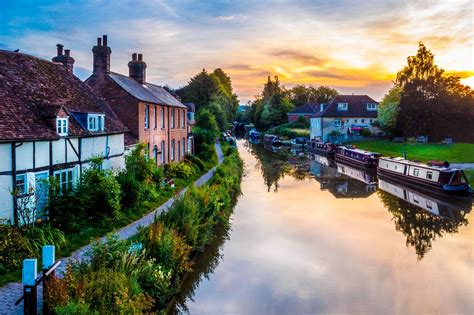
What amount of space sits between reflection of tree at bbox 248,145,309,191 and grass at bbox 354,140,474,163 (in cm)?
1007

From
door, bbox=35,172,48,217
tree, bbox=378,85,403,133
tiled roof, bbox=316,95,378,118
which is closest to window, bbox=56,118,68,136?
door, bbox=35,172,48,217

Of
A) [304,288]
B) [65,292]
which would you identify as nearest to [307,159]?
[304,288]

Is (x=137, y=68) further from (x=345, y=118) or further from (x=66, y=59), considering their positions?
(x=345, y=118)

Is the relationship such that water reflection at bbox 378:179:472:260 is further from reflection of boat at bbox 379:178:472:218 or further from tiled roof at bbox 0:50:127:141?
tiled roof at bbox 0:50:127:141

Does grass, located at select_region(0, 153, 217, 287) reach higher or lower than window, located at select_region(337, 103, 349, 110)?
lower

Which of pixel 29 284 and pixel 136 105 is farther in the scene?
pixel 136 105

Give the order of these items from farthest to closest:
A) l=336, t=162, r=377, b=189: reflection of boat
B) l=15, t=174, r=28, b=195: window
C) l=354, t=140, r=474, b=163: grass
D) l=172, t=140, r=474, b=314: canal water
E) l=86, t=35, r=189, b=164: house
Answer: l=354, t=140, r=474, b=163: grass
l=336, t=162, r=377, b=189: reflection of boat
l=86, t=35, r=189, b=164: house
l=15, t=174, r=28, b=195: window
l=172, t=140, r=474, b=314: canal water

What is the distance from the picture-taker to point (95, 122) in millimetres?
19484

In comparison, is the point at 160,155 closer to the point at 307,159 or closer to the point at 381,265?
the point at 381,265

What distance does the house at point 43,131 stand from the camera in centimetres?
1352

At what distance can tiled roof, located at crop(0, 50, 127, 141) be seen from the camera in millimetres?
14359

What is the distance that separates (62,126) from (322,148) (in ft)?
158

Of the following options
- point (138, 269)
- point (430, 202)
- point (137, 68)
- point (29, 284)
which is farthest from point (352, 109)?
point (29, 284)

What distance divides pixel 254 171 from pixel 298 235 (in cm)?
2387
